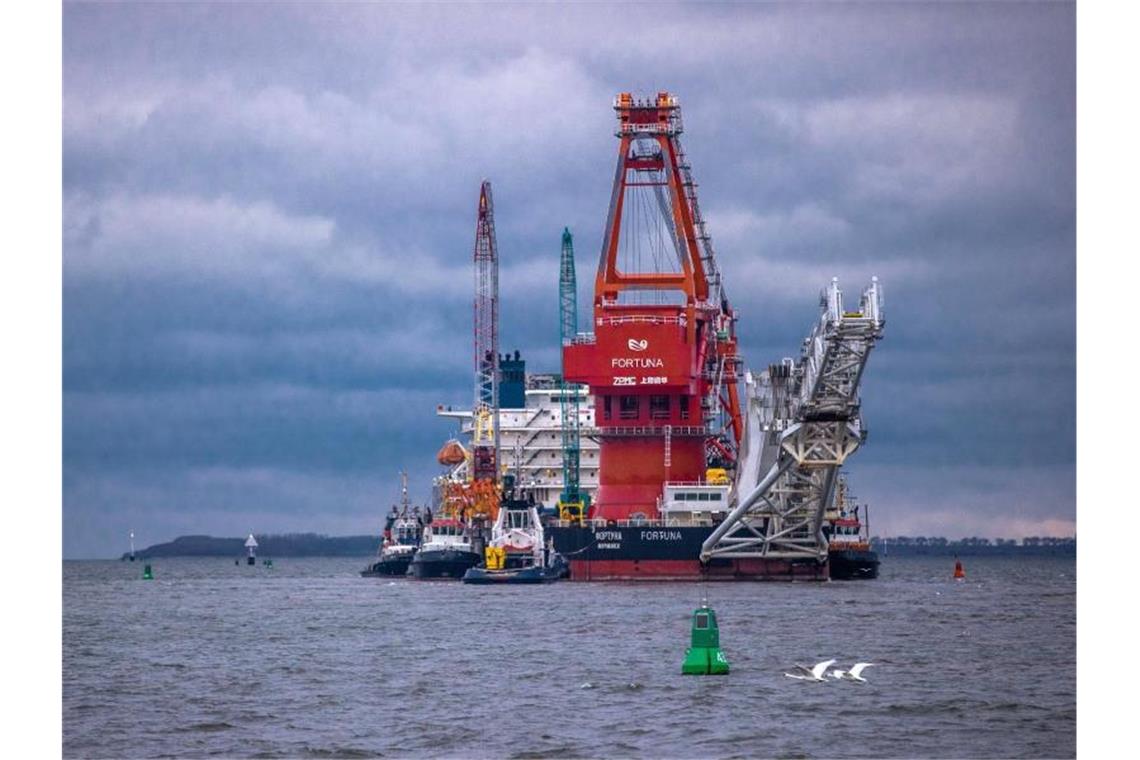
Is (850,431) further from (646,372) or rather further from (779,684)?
(779,684)

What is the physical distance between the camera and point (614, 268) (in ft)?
250

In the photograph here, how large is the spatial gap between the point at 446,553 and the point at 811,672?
160 ft

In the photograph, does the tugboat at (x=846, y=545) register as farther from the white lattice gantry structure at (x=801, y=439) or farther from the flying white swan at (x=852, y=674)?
the flying white swan at (x=852, y=674)

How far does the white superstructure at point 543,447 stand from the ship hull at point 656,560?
1776cm

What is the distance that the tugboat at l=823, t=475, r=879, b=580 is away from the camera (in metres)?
73.8

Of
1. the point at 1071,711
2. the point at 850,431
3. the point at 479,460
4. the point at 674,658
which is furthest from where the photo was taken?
the point at 479,460

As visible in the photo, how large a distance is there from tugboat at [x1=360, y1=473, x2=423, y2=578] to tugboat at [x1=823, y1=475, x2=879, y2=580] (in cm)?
2481

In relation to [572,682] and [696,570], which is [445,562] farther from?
[572,682]

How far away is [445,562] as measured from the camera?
82875 millimetres

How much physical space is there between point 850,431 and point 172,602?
2850cm

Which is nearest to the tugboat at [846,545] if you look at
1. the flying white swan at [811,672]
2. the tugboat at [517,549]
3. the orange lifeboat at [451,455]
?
the tugboat at [517,549]

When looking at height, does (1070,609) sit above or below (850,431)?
below

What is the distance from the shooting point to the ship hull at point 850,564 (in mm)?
73688

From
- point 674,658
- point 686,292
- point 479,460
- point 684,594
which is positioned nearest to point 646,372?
point 686,292
